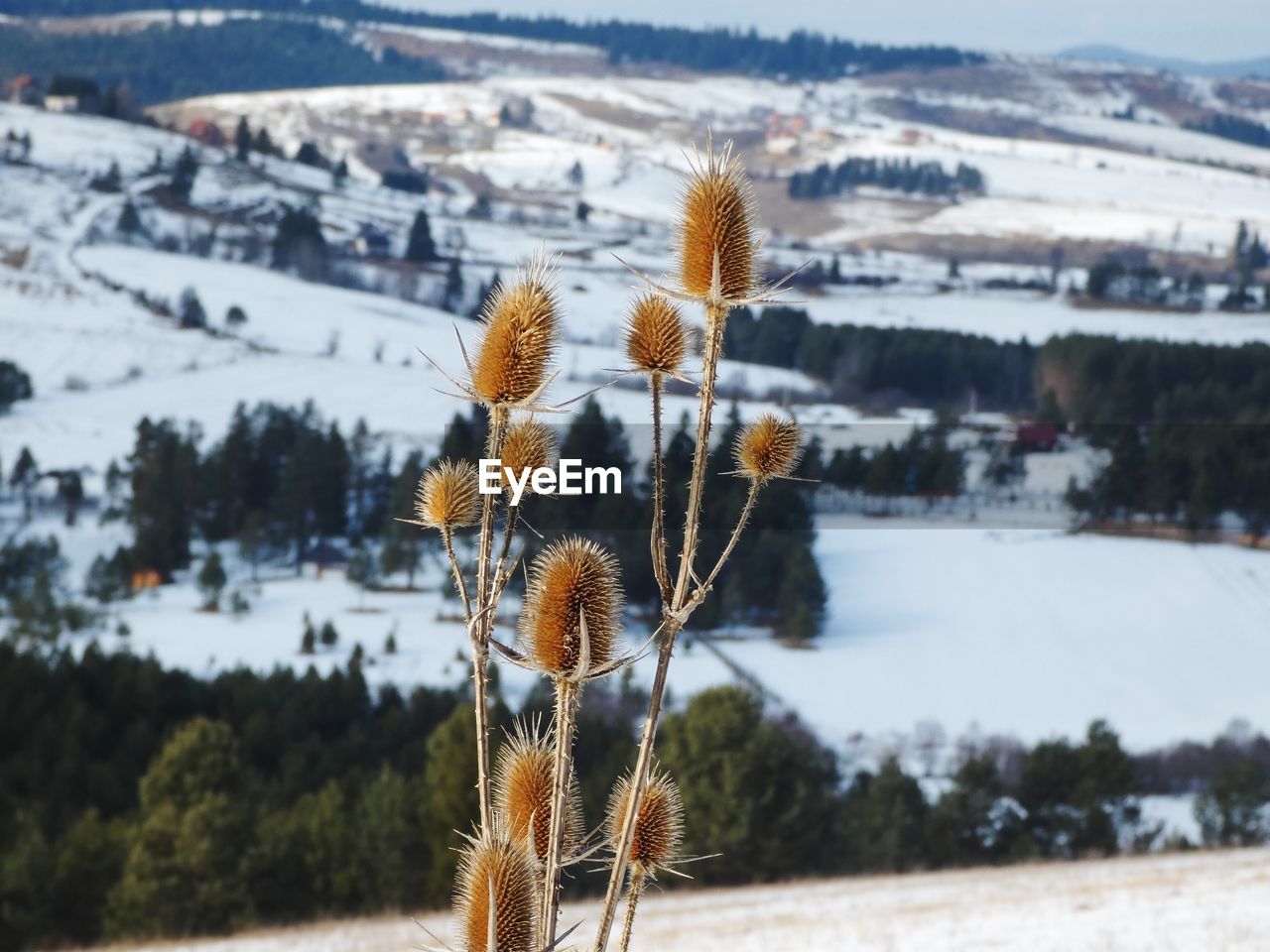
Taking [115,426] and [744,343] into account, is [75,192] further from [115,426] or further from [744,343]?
[744,343]

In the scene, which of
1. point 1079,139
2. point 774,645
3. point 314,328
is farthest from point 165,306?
point 1079,139

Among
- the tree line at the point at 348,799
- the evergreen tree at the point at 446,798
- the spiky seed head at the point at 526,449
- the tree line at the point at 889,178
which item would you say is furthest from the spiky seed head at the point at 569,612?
the tree line at the point at 889,178

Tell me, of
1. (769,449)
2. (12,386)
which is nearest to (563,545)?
(769,449)

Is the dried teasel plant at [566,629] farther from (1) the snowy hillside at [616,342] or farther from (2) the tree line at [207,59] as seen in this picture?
(2) the tree line at [207,59]

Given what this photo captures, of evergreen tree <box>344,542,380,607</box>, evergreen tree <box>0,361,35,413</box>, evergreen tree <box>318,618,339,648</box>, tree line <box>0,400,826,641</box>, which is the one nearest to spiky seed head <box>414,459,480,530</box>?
tree line <box>0,400,826,641</box>

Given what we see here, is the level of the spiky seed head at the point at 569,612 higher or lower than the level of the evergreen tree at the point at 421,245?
higher

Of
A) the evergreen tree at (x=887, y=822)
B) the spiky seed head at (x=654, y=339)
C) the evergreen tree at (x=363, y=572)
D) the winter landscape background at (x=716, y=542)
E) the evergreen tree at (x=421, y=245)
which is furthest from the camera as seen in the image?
the evergreen tree at (x=421, y=245)
